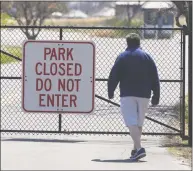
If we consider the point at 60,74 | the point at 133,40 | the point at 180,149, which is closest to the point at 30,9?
the point at 60,74

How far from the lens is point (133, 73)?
9.16 m

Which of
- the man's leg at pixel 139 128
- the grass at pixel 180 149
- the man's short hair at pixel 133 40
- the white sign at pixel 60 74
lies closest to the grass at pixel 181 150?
the grass at pixel 180 149

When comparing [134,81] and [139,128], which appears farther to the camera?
[139,128]

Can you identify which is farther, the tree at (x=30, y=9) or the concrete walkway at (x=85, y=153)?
the tree at (x=30, y=9)

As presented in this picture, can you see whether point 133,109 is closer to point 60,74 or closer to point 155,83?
point 155,83

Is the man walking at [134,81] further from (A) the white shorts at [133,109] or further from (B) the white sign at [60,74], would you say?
(B) the white sign at [60,74]

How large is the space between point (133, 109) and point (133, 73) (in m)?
0.51

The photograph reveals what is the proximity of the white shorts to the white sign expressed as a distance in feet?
4.34

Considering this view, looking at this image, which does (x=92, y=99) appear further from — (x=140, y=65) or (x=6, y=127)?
(x=6, y=127)

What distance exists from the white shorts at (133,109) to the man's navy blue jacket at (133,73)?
71mm

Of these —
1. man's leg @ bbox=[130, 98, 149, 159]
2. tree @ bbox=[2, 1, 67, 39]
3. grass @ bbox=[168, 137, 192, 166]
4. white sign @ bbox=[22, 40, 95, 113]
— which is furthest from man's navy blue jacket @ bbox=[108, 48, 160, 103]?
tree @ bbox=[2, 1, 67, 39]

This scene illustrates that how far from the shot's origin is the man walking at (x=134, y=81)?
360 inches

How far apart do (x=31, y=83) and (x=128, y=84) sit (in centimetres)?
197

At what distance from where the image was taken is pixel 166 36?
115 feet
